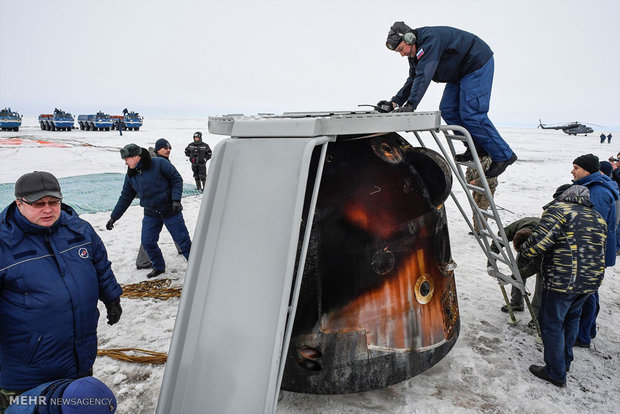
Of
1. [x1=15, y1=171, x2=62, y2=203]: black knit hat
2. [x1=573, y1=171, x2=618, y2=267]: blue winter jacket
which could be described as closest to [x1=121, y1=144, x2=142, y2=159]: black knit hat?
[x1=15, y1=171, x2=62, y2=203]: black knit hat

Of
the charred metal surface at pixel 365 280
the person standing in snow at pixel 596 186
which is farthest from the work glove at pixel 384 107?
the person standing in snow at pixel 596 186

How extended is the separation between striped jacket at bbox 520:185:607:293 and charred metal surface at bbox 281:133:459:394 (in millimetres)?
1081

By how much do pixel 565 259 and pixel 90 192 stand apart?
37.4ft

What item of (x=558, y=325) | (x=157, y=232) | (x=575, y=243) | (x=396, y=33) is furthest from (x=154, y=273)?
(x=575, y=243)

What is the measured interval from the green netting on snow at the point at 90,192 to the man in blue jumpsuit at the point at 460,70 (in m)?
8.37

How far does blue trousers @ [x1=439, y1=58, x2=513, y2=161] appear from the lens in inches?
144

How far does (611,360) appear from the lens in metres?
3.75

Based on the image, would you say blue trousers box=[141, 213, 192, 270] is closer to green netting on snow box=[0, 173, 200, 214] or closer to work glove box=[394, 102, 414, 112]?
work glove box=[394, 102, 414, 112]

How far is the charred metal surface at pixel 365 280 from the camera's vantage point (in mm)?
2754

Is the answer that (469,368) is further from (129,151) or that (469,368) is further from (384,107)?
(129,151)

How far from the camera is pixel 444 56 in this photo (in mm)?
3596

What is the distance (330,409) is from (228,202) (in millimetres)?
2228

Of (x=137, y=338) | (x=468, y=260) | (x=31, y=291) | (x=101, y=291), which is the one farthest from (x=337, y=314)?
(x=468, y=260)

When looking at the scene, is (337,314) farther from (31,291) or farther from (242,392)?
(31,291)
